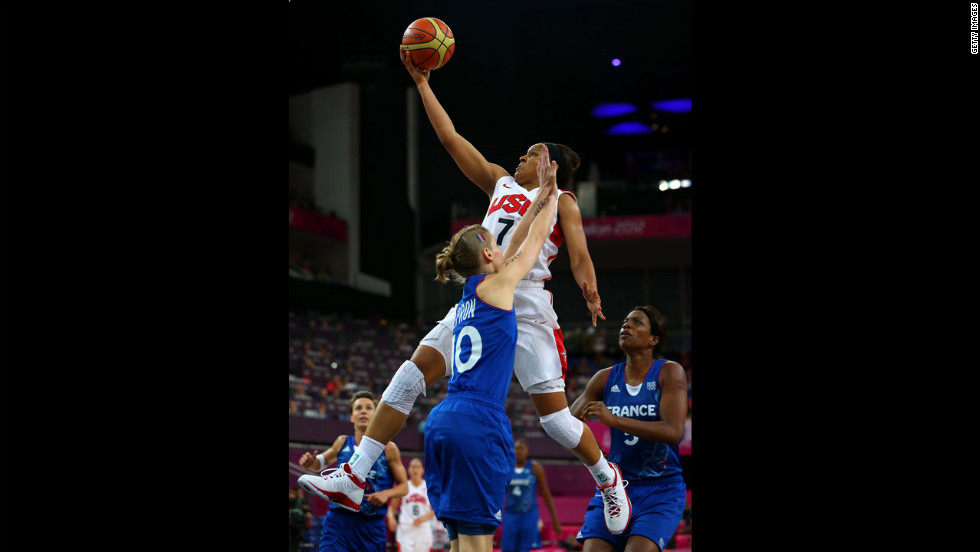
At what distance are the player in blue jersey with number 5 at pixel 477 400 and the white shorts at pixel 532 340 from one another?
2.11 feet

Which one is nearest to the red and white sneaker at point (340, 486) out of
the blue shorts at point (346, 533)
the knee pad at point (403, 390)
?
the knee pad at point (403, 390)

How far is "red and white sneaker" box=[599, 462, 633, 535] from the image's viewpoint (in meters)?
5.62

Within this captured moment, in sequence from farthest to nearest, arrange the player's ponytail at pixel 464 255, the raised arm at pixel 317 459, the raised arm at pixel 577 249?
the raised arm at pixel 317 459, the raised arm at pixel 577 249, the player's ponytail at pixel 464 255

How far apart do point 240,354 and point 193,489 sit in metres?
0.61

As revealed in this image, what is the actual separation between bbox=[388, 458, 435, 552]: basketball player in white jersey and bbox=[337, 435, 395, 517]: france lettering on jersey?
500 centimetres

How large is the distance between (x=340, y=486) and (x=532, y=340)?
1.41 m

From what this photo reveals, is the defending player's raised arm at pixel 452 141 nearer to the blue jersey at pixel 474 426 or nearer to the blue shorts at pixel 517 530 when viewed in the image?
the blue jersey at pixel 474 426

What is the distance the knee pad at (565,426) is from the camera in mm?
5492

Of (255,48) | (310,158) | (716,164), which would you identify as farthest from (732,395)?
(310,158)

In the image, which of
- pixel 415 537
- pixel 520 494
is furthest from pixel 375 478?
pixel 415 537

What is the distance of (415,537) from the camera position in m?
12.5

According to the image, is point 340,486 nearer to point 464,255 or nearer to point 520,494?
point 464,255

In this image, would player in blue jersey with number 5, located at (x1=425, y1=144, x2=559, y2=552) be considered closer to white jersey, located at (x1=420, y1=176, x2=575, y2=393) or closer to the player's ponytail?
the player's ponytail

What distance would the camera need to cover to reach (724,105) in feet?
16.0
